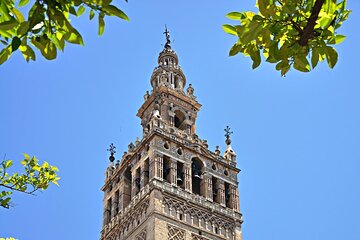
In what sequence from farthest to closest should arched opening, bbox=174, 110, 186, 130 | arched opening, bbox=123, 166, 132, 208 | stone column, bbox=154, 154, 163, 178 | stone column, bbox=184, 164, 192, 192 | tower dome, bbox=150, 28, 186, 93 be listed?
tower dome, bbox=150, 28, 186, 93, arched opening, bbox=174, 110, 186, 130, arched opening, bbox=123, 166, 132, 208, stone column, bbox=184, 164, 192, 192, stone column, bbox=154, 154, 163, 178

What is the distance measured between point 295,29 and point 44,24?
1716 mm

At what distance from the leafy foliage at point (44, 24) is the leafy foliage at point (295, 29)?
0.90m

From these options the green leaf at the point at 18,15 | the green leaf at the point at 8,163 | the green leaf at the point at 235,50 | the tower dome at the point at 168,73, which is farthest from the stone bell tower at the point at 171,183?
the green leaf at the point at 18,15

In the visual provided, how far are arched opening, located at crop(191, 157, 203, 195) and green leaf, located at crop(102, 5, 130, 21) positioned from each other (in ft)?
113

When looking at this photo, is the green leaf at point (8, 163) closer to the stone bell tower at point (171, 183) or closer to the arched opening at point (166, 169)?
the stone bell tower at point (171, 183)

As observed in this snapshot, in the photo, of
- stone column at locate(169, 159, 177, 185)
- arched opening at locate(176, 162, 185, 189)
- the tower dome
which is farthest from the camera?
the tower dome

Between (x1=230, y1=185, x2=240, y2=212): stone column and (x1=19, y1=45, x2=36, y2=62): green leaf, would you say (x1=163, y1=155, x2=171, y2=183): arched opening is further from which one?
(x1=19, y1=45, x2=36, y2=62): green leaf

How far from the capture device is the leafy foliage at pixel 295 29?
432 centimetres

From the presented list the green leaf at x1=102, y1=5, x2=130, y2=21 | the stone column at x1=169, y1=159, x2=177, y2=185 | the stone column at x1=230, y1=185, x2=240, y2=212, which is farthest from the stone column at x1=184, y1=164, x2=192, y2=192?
the green leaf at x1=102, y1=5, x2=130, y2=21

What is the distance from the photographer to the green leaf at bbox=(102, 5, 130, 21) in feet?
13.4

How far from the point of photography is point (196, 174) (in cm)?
3859

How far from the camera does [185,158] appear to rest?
125 feet

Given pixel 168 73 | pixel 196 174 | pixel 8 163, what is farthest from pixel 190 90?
pixel 8 163

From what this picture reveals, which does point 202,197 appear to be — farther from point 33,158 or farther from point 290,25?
point 290,25
